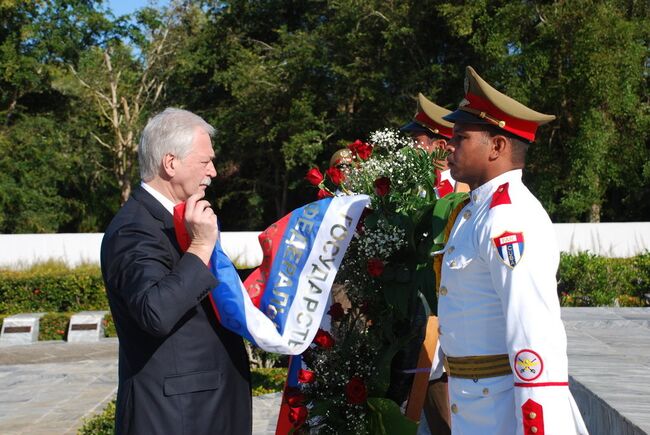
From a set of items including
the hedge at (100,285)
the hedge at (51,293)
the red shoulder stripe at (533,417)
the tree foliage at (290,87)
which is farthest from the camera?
the tree foliage at (290,87)

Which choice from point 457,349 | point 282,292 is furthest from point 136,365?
point 457,349

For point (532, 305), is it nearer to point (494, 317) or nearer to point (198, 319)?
point (494, 317)

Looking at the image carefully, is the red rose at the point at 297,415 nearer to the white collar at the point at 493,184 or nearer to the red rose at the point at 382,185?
the red rose at the point at 382,185

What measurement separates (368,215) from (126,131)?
2774cm

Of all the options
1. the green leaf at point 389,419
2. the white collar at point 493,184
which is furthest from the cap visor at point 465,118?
the green leaf at point 389,419

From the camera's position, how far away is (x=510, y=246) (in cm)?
238

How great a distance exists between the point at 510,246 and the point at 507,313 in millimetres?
196

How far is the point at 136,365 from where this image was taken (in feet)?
8.37

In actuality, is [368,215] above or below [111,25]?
below

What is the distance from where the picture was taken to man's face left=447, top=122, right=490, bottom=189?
2652 millimetres

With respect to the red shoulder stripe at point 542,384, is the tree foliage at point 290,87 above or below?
above

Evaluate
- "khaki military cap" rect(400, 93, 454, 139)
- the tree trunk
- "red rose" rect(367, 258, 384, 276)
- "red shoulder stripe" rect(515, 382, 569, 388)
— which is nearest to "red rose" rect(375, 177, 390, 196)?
"red rose" rect(367, 258, 384, 276)

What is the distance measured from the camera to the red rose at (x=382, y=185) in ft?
11.0

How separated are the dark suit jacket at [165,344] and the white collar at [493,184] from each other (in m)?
0.91
